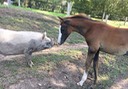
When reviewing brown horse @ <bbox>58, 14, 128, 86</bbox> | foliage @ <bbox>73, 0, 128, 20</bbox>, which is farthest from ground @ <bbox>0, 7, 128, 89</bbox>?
foliage @ <bbox>73, 0, 128, 20</bbox>

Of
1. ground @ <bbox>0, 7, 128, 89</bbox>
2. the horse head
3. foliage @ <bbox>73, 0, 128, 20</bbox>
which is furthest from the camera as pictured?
foliage @ <bbox>73, 0, 128, 20</bbox>

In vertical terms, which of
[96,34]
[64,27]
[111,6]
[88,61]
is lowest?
[88,61]

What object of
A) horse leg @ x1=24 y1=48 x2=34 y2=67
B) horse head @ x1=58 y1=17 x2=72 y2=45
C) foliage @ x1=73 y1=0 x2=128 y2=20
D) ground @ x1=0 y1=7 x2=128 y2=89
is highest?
horse head @ x1=58 y1=17 x2=72 y2=45

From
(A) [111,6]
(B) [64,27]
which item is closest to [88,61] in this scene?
(B) [64,27]

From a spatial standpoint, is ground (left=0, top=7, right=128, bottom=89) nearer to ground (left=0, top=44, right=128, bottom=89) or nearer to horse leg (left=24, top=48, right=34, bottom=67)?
ground (left=0, top=44, right=128, bottom=89)

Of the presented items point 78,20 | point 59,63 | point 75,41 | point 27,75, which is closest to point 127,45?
point 78,20

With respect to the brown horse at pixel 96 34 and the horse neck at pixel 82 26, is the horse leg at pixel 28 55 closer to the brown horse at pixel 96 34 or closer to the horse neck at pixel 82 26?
the brown horse at pixel 96 34

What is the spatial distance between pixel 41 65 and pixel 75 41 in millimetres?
4545

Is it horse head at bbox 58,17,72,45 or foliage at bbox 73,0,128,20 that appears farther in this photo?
foliage at bbox 73,0,128,20

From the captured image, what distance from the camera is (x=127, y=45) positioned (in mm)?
6953

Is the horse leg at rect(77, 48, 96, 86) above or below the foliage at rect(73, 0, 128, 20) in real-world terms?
below

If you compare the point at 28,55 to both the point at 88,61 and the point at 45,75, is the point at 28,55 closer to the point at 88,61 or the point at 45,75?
the point at 45,75

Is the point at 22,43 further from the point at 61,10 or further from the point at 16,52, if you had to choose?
the point at 61,10

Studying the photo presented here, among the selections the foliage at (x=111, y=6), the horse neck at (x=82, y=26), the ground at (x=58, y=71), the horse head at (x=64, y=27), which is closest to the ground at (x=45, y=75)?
A: the ground at (x=58, y=71)
